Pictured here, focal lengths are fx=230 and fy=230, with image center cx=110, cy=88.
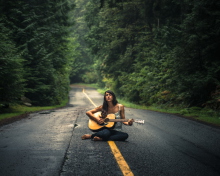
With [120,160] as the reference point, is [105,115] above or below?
above

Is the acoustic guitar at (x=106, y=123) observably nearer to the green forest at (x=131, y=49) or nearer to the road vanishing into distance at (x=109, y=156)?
the road vanishing into distance at (x=109, y=156)

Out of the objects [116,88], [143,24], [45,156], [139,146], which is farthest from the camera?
[116,88]

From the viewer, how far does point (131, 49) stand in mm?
27703

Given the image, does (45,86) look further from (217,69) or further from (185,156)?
(185,156)

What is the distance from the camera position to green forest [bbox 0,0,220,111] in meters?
13.8

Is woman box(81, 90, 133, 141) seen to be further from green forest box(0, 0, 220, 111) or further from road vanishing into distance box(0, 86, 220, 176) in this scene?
green forest box(0, 0, 220, 111)

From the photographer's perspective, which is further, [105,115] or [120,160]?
[105,115]

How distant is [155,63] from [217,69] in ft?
28.4

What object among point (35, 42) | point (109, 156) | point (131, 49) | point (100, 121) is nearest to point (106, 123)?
point (100, 121)

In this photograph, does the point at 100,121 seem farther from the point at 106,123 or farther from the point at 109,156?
the point at 109,156

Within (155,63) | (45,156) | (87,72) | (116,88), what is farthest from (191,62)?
(87,72)

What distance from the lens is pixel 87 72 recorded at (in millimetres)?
73125

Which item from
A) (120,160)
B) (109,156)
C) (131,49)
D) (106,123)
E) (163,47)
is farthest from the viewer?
(131,49)

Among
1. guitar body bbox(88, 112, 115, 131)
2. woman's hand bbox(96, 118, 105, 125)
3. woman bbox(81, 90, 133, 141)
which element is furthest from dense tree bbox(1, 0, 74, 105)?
woman's hand bbox(96, 118, 105, 125)
